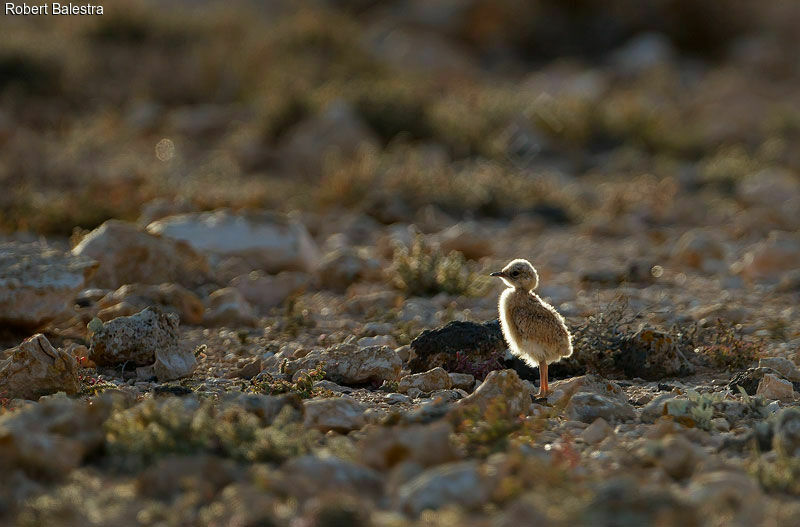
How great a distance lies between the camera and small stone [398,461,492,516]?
3094 mm

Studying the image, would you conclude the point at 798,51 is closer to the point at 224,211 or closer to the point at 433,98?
the point at 433,98

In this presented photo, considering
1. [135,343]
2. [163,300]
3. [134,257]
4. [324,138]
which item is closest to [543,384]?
[135,343]

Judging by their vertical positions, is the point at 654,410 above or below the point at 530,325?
below

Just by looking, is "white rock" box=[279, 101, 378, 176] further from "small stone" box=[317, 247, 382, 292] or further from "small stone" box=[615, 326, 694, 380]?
"small stone" box=[615, 326, 694, 380]

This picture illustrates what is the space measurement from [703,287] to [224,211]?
3768mm

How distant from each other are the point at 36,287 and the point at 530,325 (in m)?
2.73

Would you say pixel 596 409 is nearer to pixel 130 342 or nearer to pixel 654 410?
pixel 654 410

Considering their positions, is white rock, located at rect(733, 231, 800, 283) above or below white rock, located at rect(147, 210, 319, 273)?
below

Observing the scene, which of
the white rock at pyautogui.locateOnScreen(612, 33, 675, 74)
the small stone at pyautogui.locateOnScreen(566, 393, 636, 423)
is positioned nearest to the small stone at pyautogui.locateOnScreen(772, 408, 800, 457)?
the small stone at pyautogui.locateOnScreen(566, 393, 636, 423)

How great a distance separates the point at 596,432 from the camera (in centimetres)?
416

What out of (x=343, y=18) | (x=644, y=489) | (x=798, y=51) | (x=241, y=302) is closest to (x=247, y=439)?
(x=644, y=489)

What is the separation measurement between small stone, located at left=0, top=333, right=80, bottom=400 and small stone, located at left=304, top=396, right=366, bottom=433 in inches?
47.5

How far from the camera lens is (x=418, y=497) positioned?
3104 millimetres

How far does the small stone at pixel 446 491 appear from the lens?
10.2 feet
